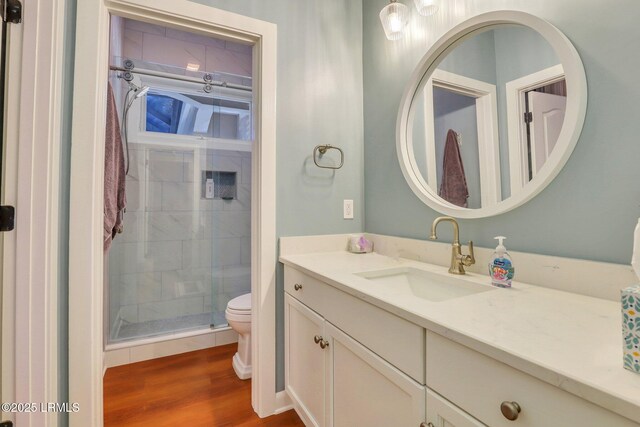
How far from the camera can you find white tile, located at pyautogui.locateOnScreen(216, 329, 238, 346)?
2295mm

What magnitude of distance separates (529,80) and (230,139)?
2.28m

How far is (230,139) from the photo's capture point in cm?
266

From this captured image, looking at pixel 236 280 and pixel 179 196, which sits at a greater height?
pixel 179 196

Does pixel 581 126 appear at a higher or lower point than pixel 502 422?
higher

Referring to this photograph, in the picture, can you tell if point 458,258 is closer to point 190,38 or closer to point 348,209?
point 348,209

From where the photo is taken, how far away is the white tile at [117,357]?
1952 mm

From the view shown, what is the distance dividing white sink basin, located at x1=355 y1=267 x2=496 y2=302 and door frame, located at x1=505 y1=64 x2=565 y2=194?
0.38m

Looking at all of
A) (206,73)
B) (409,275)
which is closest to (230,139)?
(206,73)

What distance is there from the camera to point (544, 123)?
953 millimetres

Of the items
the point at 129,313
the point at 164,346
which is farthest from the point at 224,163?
the point at 164,346

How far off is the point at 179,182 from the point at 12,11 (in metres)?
1.59

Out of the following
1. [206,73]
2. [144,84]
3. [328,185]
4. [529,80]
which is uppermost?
[206,73]

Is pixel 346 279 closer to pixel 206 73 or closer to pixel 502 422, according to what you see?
pixel 502 422

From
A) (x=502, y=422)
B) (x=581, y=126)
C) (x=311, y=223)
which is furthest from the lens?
(x=311, y=223)
